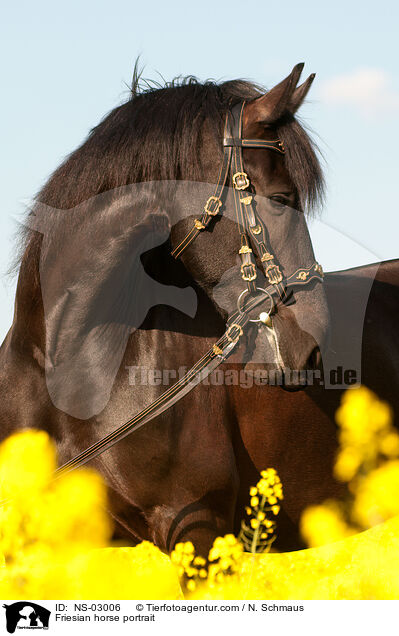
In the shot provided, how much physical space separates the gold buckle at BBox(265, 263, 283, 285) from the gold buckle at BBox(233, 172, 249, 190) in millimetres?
458

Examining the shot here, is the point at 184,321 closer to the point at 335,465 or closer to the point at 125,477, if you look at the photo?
the point at 125,477

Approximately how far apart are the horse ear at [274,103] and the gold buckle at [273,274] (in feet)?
2.71

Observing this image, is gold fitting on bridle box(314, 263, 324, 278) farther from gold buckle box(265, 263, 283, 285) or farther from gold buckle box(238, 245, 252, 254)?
gold buckle box(238, 245, 252, 254)

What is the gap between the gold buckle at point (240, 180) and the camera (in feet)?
12.7

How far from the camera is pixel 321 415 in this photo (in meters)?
4.84

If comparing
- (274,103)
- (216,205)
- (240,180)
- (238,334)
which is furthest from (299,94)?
(238,334)

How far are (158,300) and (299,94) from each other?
149 cm

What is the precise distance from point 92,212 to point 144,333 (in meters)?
0.83

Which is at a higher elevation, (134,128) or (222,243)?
(134,128)

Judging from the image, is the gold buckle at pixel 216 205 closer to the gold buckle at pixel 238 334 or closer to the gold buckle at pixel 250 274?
the gold buckle at pixel 250 274

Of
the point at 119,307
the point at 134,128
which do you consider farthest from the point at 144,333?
the point at 134,128
